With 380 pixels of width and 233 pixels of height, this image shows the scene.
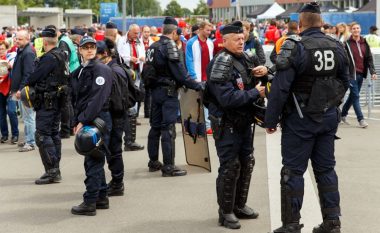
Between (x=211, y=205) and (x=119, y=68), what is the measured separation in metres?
1.71

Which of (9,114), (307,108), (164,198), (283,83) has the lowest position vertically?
(164,198)

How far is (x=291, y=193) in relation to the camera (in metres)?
6.30

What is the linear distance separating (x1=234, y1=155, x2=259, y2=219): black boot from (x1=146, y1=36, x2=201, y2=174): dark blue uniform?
7.67ft

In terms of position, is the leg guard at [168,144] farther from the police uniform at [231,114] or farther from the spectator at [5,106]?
the spectator at [5,106]

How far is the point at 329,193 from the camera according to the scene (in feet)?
21.1

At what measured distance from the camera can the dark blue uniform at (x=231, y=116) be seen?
674cm

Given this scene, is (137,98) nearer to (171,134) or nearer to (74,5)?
(171,134)

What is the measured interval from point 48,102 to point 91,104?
6.51 ft

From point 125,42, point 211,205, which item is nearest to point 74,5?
point 125,42

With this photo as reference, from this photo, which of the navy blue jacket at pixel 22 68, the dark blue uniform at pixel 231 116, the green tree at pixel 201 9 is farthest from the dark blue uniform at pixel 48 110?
the green tree at pixel 201 9

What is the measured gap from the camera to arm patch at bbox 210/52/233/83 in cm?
673

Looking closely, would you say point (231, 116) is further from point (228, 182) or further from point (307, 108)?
point (307, 108)

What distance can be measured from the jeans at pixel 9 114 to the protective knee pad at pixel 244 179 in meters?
6.47

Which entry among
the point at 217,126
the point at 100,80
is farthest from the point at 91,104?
the point at 217,126
